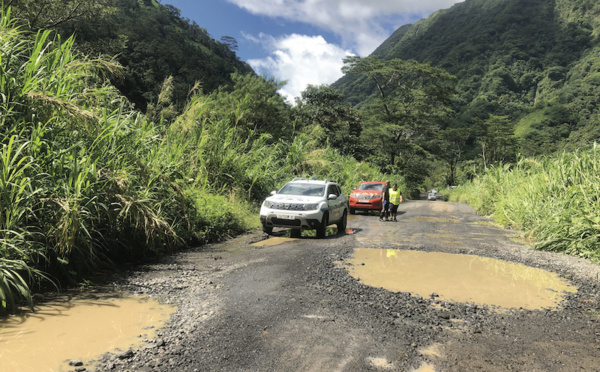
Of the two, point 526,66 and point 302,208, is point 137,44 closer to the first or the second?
point 302,208

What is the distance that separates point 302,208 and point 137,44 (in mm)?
55196

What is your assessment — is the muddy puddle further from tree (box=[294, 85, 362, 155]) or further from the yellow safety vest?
tree (box=[294, 85, 362, 155])

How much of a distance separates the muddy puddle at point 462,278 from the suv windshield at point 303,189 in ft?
Result: 9.97

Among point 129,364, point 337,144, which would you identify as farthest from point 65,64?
point 337,144

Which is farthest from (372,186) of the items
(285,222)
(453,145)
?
(453,145)

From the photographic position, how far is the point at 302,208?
31.9 ft

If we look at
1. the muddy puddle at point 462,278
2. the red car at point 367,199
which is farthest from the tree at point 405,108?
the muddy puddle at point 462,278

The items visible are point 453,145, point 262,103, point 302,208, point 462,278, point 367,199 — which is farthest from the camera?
point 453,145

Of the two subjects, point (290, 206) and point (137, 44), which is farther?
point (137, 44)

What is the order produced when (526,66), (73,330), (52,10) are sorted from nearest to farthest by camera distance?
(73,330), (52,10), (526,66)

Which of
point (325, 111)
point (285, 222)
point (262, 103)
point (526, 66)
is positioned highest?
point (526, 66)

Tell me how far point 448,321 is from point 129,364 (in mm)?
3107

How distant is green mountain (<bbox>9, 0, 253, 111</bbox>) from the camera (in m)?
12.0

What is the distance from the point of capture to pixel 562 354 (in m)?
3.27
